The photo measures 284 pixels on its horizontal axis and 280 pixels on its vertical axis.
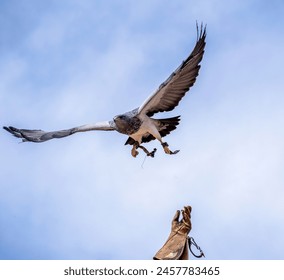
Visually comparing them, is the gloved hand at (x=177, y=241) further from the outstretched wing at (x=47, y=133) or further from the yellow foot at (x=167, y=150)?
the outstretched wing at (x=47, y=133)

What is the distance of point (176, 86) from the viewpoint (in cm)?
2069

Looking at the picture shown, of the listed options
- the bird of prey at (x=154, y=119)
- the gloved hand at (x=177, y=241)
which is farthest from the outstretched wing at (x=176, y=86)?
the gloved hand at (x=177, y=241)

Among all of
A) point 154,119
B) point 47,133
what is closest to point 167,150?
point 154,119

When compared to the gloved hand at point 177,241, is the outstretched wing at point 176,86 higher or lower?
higher

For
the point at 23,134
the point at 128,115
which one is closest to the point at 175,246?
the point at 128,115

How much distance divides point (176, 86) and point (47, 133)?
312 cm

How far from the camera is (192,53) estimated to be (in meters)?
20.4

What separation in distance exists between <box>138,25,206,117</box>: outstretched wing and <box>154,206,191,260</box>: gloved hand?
2882 millimetres

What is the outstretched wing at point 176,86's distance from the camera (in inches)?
802

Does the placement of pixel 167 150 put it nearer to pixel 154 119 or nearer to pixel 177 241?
pixel 154 119

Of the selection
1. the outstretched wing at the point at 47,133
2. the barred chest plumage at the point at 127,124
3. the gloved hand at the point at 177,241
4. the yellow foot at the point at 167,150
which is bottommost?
the gloved hand at the point at 177,241
